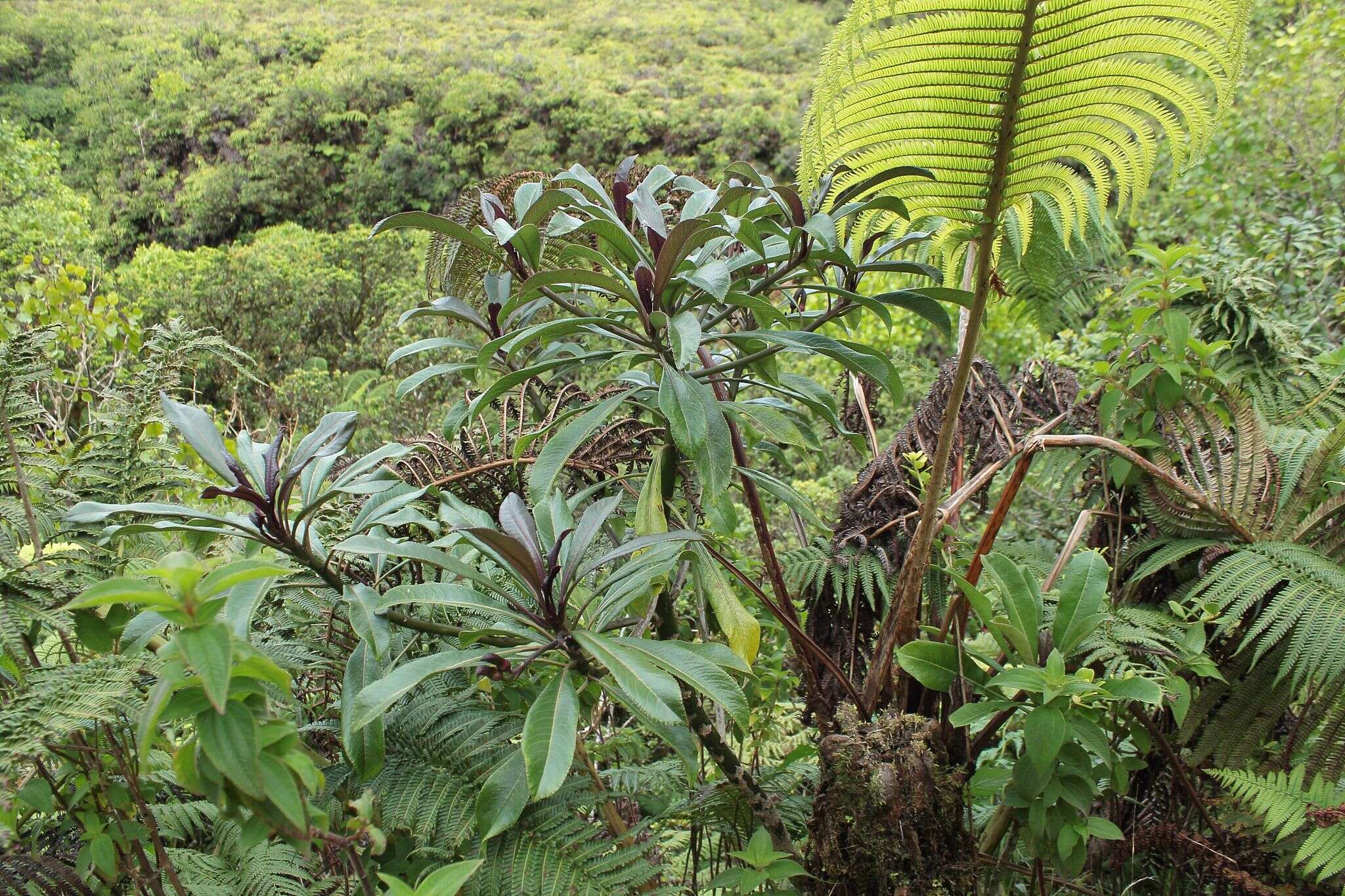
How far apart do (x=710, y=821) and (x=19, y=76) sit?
798 inches

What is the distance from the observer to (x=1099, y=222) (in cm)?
93

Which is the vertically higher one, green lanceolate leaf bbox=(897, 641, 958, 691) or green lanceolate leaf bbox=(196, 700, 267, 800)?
green lanceolate leaf bbox=(196, 700, 267, 800)

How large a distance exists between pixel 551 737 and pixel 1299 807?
90cm

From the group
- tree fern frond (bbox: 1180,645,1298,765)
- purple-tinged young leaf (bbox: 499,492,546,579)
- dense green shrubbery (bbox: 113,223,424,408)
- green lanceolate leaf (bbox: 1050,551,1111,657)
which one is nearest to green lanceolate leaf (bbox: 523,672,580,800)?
purple-tinged young leaf (bbox: 499,492,546,579)

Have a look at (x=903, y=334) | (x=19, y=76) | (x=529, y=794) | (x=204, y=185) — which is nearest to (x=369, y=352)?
(x=903, y=334)

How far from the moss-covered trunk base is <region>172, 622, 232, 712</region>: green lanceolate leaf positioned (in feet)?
2.14

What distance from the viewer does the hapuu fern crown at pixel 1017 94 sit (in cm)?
85

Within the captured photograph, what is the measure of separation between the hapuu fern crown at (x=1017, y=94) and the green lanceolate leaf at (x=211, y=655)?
0.81m

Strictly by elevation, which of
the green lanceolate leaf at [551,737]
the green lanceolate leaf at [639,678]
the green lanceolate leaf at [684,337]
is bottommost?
the green lanceolate leaf at [551,737]

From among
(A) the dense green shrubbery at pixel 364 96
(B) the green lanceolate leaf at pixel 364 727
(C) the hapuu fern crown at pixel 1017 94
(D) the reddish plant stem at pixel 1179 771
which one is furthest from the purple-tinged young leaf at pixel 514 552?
(A) the dense green shrubbery at pixel 364 96

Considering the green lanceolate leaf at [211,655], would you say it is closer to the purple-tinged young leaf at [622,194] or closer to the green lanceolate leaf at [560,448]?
the green lanceolate leaf at [560,448]

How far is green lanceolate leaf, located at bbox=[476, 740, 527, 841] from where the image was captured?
750mm

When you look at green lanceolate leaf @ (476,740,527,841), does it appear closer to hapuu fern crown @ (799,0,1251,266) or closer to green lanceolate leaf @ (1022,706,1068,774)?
green lanceolate leaf @ (1022,706,1068,774)

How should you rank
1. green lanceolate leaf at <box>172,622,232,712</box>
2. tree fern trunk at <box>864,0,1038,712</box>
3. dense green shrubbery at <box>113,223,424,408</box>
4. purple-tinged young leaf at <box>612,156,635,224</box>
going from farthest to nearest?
dense green shrubbery at <box>113,223,424,408</box>
purple-tinged young leaf at <box>612,156,635,224</box>
tree fern trunk at <box>864,0,1038,712</box>
green lanceolate leaf at <box>172,622,232,712</box>
